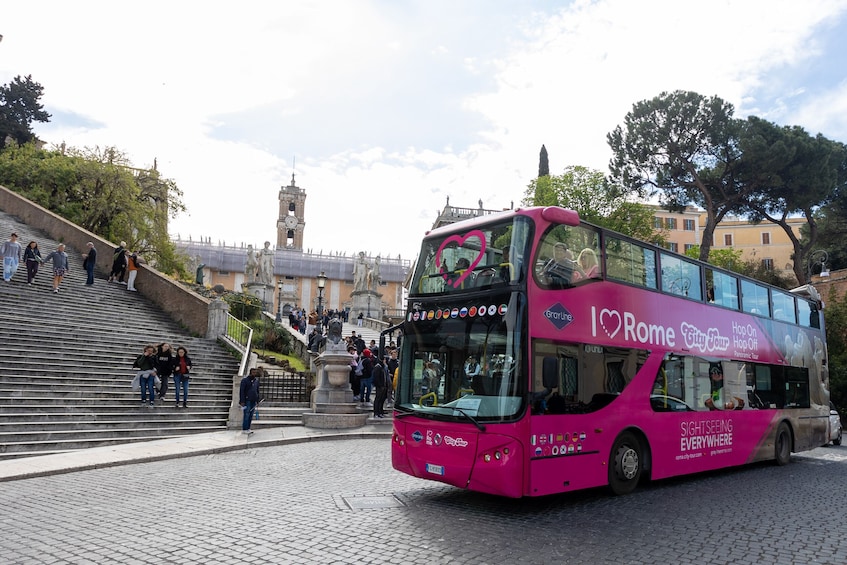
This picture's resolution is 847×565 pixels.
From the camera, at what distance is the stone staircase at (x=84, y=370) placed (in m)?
12.4

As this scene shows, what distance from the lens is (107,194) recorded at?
30000mm

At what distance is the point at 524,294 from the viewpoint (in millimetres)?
7371

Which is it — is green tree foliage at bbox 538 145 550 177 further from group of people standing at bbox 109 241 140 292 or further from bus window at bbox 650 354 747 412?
bus window at bbox 650 354 747 412

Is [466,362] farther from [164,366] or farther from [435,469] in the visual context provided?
[164,366]

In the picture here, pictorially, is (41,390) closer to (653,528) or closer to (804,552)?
(653,528)

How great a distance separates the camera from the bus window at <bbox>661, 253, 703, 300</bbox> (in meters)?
9.96

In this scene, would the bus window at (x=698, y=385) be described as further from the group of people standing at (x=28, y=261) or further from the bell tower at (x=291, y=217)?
the bell tower at (x=291, y=217)

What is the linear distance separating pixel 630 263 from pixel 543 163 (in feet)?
173

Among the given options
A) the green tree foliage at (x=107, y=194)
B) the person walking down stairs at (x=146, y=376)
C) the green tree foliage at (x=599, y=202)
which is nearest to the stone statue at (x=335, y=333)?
the person walking down stairs at (x=146, y=376)

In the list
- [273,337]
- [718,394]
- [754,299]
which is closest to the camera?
[718,394]

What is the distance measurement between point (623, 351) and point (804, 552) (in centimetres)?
325

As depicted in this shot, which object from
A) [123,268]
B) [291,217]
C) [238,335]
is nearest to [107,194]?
[123,268]

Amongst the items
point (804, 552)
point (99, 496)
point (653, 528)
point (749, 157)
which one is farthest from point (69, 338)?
point (749, 157)

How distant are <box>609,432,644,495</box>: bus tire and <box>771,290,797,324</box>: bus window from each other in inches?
244
